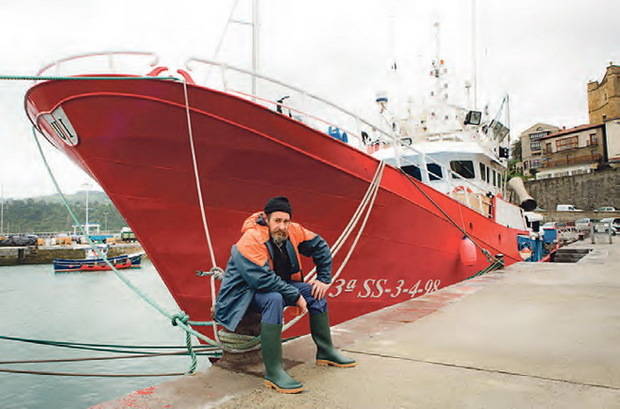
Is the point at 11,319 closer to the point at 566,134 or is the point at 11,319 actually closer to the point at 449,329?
the point at 449,329

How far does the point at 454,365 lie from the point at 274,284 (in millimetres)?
1376

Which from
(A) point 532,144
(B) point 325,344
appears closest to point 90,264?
(B) point 325,344

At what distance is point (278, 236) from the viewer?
2.83 metres

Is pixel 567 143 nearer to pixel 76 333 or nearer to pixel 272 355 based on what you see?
pixel 76 333

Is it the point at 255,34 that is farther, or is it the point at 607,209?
the point at 607,209

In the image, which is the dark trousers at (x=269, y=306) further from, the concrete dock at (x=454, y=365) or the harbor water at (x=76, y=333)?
the harbor water at (x=76, y=333)

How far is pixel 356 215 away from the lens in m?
5.61

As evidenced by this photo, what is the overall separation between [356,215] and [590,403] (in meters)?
3.47

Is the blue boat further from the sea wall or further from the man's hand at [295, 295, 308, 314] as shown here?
the sea wall

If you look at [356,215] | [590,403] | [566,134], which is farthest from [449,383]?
[566,134]

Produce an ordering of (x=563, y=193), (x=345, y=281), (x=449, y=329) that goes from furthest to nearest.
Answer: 1. (x=563, y=193)
2. (x=345, y=281)
3. (x=449, y=329)

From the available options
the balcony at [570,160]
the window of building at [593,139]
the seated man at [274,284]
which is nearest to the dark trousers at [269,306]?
the seated man at [274,284]

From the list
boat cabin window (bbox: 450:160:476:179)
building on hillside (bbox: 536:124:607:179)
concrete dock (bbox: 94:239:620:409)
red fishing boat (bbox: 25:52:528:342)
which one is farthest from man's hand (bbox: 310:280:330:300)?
building on hillside (bbox: 536:124:607:179)

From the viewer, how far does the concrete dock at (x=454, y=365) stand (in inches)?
97.2
